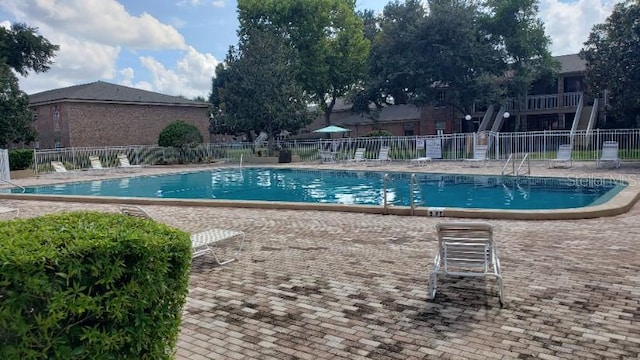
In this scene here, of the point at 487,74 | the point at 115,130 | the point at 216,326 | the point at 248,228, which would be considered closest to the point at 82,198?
the point at 248,228

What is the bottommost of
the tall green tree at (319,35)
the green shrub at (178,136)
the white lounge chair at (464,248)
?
the white lounge chair at (464,248)

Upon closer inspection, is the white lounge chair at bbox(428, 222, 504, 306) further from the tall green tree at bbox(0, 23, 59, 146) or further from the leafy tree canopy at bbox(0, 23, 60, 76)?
the leafy tree canopy at bbox(0, 23, 60, 76)

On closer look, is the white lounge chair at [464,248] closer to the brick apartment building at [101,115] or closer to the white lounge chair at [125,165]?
the white lounge chair at [125,165]

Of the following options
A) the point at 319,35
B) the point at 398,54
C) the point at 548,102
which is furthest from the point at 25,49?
the point at 548,102

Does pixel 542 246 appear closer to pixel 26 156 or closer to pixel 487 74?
pixel 26 156

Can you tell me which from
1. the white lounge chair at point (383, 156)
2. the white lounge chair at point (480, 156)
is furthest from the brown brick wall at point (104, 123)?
the white lounge chair at point (480, 156)

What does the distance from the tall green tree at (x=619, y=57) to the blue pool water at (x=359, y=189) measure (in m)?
7.39

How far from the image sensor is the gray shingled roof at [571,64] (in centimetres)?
3489

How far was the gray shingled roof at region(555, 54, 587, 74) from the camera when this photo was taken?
114 ft

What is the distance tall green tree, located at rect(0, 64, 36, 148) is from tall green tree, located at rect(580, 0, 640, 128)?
3025 cm

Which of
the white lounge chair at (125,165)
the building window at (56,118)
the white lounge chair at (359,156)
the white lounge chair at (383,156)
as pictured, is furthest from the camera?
the building window at (56,118)

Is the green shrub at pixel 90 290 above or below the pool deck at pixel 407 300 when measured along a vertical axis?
above

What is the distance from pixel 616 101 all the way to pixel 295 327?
22046 mm

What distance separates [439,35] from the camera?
3256cm
